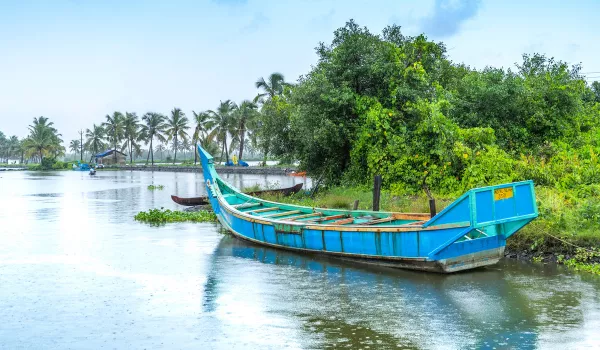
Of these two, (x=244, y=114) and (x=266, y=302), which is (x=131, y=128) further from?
(x=266, y=302)

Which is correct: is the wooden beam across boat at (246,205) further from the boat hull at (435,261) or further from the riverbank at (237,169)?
the riverbank at (237,169)

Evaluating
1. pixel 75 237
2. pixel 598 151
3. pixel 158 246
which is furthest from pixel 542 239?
pixel 75 237

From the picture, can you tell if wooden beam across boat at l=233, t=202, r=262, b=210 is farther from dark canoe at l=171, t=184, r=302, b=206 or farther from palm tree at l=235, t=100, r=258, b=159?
→ palm tree at l=235, t=100, r=258, b=159

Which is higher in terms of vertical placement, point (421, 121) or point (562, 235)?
point (421, 121)

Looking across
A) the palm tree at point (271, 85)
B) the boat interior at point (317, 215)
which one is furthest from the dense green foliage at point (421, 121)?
the palm tree at point (271, 85)

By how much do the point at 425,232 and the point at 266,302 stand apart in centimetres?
445

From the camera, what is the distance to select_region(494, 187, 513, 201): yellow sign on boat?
50.2 feet

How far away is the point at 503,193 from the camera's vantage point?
15422 millimetres

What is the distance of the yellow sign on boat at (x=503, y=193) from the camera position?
1531cm

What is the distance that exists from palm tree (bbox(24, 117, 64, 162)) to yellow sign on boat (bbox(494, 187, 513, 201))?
119 metres

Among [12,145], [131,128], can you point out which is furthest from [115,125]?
[12,145]

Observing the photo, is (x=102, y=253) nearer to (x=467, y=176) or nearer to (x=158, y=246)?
(x=158, y=246)

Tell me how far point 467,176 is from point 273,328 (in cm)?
1525

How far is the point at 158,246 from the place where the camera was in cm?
2227
